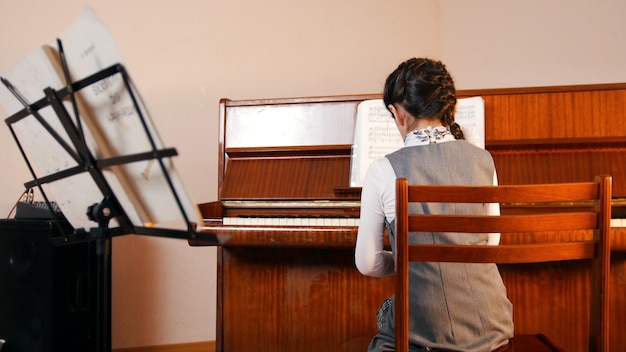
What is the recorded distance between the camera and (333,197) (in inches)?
82.4

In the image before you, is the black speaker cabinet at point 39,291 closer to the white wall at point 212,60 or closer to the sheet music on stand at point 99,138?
the white wall at point 212,60

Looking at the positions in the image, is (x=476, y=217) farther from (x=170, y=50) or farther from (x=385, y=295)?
(x=170, y=50)

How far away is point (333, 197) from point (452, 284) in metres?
0.83

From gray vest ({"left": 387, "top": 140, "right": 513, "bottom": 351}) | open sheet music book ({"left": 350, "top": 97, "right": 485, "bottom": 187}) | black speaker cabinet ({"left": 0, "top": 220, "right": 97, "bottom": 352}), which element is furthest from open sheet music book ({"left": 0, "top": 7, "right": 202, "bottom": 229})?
black speaker cabinet ({"left": 0, "top": 220, "right": 97, "bottom": 352})

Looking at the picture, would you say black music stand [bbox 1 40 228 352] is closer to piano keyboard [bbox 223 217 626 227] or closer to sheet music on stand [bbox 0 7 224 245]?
sheet music on stand [bbox 0 7 224 245]

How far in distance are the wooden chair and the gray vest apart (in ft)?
0.44

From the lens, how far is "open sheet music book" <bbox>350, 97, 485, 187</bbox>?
2156 mm

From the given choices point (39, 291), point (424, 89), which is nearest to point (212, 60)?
point (39, 291)

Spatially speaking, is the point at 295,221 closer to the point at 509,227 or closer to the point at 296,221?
the point at 296,221

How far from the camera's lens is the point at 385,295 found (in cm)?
224

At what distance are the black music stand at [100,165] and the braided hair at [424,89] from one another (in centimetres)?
59

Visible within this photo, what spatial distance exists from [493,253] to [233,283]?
1.36 metres

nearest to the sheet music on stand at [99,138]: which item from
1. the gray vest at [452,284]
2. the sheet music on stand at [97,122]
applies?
the sheet music on stand at [97,122]

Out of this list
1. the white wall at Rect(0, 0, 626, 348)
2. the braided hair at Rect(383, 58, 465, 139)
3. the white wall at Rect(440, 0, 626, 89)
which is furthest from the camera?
the white wall at Rect(0, 0, 626, 348)
